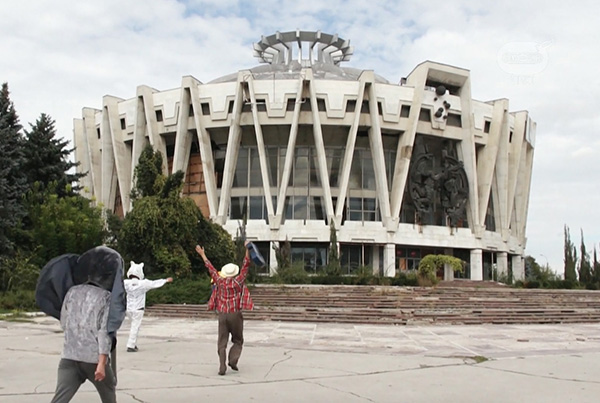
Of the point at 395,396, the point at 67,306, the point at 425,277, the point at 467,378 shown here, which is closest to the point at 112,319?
the point at 67,306

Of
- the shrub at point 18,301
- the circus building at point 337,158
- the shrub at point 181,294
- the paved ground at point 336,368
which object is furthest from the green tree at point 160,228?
the circus building at point 337,158

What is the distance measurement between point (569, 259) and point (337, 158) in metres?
18.9

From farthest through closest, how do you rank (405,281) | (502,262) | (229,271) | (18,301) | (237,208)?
(502,262) → (237,208) → (405,281) → (18,301) → (229,271)

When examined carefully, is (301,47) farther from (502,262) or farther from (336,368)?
(336,368)

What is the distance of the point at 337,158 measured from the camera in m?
49.1

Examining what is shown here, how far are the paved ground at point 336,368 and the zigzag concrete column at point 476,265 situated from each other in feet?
110

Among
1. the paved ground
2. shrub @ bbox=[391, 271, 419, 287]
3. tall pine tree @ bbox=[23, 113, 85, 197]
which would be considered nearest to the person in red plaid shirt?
the paved ground

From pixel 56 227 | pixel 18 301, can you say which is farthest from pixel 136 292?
pixel 56 227

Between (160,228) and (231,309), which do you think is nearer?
(231,309)

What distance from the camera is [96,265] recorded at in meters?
4.91

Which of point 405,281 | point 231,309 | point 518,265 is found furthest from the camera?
point 518,265

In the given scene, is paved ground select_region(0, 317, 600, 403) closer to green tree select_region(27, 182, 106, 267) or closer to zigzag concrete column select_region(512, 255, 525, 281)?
green tree select_region(27, 182, 106, 267)

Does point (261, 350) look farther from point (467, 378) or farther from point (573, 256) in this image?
point (573, 256)

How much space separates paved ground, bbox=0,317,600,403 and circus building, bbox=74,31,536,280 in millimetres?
30118
